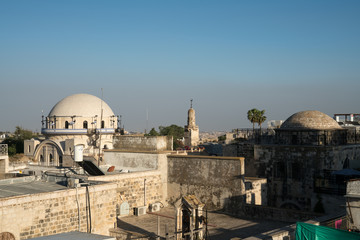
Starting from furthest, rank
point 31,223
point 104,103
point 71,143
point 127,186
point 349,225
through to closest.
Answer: point 104,103
point 71,143
point 127,186
point 31,223
point 349,225

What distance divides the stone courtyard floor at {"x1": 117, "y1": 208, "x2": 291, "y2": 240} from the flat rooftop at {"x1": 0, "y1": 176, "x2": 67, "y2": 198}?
446 centimetres

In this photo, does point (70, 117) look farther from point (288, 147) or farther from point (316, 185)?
point (316, 185)

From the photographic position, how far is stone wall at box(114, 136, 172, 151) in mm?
25797

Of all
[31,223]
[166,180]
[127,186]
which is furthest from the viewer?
[166,180]

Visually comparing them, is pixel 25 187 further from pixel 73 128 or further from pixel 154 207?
pixel 73 128

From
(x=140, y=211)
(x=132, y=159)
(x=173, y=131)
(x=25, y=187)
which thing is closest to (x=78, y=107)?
(x=132, y=159)

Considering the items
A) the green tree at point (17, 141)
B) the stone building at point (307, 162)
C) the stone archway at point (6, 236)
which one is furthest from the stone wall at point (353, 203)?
the green tree at point (17, 141)

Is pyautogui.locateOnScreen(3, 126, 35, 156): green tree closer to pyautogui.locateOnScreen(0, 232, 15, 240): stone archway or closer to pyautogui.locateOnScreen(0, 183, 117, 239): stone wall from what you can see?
pyautogui.locateOnScreen(0, 183, 117, 239): stone wall

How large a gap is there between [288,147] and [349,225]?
1258 cm

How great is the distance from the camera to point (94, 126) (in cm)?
4119

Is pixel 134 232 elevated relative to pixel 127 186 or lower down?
lower down

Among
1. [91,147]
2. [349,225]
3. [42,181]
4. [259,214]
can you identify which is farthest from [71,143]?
[349,225]

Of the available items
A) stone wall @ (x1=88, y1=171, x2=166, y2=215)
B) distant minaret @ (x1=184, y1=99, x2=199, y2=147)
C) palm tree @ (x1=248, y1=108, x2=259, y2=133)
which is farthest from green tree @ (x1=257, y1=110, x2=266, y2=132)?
stone wall @ (x1=88, y1=171, x2=166, y2=215)

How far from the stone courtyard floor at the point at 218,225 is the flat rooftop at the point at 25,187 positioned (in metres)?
4.46
